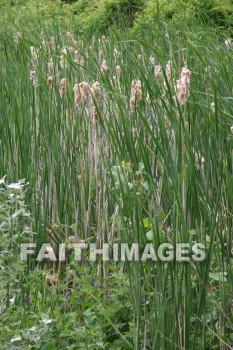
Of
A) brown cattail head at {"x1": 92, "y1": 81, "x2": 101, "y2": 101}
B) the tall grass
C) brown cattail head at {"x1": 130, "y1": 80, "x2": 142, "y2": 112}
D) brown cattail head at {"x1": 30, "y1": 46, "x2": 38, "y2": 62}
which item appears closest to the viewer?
the tall grass

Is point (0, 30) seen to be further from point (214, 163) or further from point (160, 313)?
point (160, 313)

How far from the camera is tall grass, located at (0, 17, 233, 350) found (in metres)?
2.01

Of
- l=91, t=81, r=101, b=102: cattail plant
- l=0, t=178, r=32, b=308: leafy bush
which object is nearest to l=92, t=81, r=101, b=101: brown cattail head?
l=91, t=81, r=101, b=102: cattail plant

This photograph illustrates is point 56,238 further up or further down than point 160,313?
further up

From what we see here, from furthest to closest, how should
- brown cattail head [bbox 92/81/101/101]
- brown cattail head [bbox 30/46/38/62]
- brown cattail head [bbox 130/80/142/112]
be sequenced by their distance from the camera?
brown cattail head [bbox 30/46/38/62], brown cattail head [bbox 92/81/101/101], brown cattail head [bbox 130/80/142/112]

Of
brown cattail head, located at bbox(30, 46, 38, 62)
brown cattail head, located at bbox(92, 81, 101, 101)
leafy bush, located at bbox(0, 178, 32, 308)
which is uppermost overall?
brown cattail head, located at bbox(30, 46, 38, 62)

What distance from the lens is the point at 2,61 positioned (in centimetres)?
451

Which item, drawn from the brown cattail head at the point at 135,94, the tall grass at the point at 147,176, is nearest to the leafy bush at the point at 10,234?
the tall grass at the point at 147,176

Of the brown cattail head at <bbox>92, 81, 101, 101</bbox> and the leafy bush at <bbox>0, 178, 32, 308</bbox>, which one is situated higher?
the brown cattail head at <bbox>92, 81, 101, 101</bbox>

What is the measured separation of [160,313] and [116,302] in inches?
15.3

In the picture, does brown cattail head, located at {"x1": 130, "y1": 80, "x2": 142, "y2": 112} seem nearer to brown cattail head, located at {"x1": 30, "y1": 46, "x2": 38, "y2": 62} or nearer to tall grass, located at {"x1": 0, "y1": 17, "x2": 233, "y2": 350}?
tall grass, located at {"x1": 0, "y1": 17, "x2": 233, "y2": 350}

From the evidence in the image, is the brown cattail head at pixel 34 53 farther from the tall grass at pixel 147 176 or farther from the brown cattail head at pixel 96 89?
the brown cattail head at pixel 96 89

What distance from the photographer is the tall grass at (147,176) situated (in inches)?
79.3

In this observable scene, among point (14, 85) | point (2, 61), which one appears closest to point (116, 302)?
point (14, 85)
